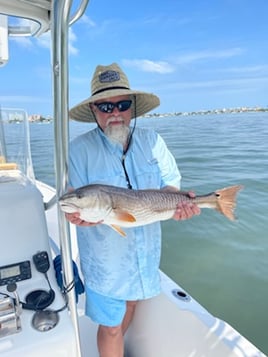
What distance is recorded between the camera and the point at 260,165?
8.63m

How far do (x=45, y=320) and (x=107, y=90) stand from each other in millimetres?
1089

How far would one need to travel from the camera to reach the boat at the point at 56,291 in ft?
3.57

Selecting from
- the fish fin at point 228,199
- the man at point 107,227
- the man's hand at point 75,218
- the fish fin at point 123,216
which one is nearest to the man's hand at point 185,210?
the man at point 107,227

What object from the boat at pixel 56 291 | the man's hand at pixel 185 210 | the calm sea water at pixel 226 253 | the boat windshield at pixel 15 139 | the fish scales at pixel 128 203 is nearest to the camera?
the boat at pixel 56 291

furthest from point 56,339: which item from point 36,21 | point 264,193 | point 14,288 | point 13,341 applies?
point 264,193

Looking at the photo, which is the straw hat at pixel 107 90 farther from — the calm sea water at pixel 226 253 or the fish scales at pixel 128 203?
the fish scales at pixel 128 203

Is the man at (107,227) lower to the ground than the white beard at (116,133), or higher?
lower

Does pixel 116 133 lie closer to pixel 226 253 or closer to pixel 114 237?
pixel 114 237

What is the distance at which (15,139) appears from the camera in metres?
2.90

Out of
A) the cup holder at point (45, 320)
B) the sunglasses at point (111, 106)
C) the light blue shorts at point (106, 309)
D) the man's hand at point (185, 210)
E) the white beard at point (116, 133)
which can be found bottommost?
the light blue shorts at point (106, 309)

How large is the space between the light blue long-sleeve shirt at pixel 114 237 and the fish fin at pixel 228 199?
36 centimetres

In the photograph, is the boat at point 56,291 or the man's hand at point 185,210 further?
the man's hand at point 185,210

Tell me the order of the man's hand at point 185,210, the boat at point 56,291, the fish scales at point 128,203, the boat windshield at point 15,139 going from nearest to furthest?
the boat at point 56,291
the fish scales at point 128,203
the man's hand at point 185,210
the boat windshield at point 15,139

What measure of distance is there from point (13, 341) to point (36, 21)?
120cm
